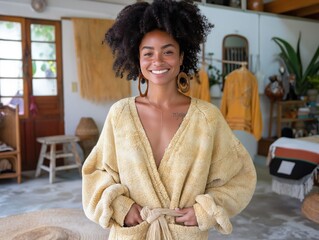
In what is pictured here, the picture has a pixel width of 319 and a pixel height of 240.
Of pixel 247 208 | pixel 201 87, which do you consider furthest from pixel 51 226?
pixel 201 87

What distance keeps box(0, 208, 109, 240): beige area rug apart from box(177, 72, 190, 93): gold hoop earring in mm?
1625

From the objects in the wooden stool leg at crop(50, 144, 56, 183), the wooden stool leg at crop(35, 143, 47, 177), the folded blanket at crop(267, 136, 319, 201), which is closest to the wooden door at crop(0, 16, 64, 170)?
the wooden stool leg at crop(35, 143, 47, 177)

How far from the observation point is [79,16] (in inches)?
171

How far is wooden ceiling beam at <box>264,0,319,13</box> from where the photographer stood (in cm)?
485

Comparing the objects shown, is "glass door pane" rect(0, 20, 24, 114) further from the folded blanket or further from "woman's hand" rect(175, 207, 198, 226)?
"woman's hand" rect(175, 207, 198, 226)

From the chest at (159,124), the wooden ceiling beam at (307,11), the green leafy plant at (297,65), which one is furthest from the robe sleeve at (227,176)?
the wooden ceiling beam at (307,11)

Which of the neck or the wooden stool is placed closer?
the neck

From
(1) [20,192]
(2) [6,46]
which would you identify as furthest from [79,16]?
(1) [20,192]

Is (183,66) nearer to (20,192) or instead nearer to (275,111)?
(20,192)

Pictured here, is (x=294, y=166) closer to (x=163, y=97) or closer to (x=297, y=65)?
(x=163, y=97)

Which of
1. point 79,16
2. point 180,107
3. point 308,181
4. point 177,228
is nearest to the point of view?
point 177,228

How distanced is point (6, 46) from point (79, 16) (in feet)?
3.17

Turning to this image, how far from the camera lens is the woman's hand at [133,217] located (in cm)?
98

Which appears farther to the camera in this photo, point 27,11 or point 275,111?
point 275,111
